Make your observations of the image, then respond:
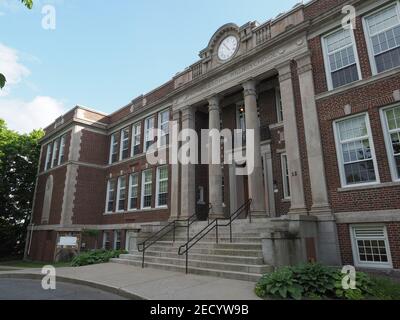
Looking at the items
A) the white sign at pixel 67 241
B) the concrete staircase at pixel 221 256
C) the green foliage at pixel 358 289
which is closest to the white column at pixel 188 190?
the concrete staircase at pixel 221 256

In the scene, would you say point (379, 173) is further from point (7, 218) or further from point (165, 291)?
point (7, 218)

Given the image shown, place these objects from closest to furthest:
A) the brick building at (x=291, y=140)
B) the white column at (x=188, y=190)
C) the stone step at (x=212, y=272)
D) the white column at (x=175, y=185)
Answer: the stone step at (x=212, y=272) → the brick building at (x=291, y=140) → the white column at (x=188, y=190) → the white column at (x=175, y=185)

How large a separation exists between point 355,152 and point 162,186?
11.2 metres

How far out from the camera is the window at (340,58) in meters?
10.8

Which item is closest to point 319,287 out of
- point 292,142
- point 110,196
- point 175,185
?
point 292,142

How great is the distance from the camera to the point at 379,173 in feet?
31.0

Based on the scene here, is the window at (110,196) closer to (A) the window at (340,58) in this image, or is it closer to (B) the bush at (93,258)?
(B) the bush at (93,258)

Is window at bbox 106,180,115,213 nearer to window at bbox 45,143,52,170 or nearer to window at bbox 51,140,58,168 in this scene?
window at bbox 51,140,58,168

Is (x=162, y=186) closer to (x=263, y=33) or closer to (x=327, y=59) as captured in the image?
(x=263, y=33)

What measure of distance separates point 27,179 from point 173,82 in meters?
18.8

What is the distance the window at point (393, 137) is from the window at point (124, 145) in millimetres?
16684

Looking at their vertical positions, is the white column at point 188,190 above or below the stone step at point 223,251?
above

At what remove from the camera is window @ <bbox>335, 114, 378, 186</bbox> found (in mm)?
9820

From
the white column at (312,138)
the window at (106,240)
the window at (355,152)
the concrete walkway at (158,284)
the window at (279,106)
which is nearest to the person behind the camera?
the concrete walkway at (158,284)
